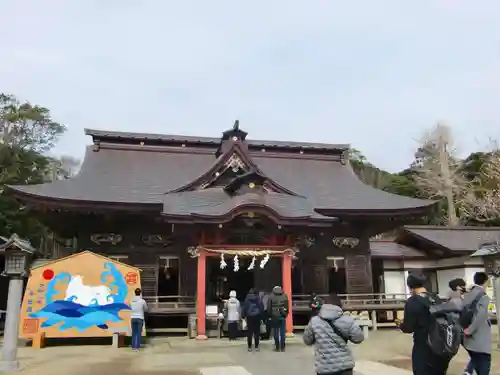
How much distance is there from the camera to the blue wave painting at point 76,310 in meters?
13.3

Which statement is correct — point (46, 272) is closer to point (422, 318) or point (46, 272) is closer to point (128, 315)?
point (128, 315)

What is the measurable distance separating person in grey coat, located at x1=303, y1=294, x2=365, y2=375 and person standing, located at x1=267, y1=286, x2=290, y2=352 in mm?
6730

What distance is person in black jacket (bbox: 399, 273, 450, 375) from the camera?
4793mm

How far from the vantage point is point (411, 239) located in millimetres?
23719

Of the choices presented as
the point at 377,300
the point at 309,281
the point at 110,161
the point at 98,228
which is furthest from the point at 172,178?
the point at 377,300

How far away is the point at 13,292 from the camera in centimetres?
977

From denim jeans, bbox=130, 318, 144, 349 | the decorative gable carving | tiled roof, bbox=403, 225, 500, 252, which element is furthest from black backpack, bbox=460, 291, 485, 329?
tiled roof, bbox=403, 225, 500, 252

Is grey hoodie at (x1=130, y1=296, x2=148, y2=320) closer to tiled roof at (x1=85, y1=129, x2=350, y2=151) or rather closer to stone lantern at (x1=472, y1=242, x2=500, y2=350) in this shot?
stone lantern at (x1=472, y1=242, x2=500, y2=350)

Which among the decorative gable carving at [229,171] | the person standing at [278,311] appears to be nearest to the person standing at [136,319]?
the person standing at [278,311]

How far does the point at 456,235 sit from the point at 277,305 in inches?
611

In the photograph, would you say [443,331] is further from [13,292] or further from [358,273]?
[358,273]

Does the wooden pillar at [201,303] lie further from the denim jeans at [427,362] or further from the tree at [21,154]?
the tree at [21,154]

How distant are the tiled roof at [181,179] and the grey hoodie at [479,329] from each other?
10.7 metres

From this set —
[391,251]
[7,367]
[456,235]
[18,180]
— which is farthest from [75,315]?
[18,180]
